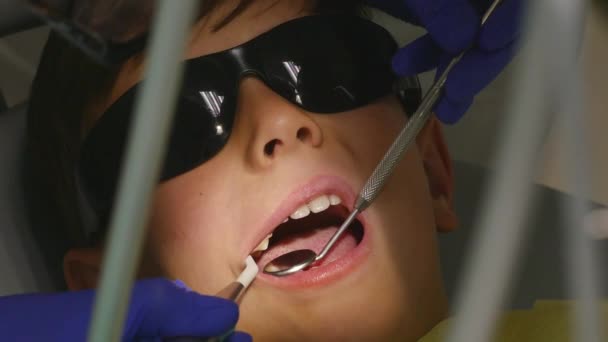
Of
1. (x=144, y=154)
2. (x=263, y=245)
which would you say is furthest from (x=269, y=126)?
(x=144, y=154)

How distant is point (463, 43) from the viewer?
77 centimetres

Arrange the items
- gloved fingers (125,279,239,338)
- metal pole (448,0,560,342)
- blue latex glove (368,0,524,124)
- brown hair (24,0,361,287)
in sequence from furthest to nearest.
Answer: brown hair (24,0,361,287), blue latex glove (368,0,524,124), gloved fingers (125,279,239,338), metal pole (448,0,560,342)

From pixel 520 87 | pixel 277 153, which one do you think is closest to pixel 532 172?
pixel 520 87

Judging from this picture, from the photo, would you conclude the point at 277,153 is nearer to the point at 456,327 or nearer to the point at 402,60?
the point at 402,60

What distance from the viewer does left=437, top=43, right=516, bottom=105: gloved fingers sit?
78 centimetres

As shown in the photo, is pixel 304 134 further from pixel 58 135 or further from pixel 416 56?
pixel 58 135

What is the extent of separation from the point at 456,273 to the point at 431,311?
367 millimetres

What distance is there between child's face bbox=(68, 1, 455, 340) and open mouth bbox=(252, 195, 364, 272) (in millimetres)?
11

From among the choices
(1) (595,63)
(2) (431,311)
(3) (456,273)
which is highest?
(1) (595,63)

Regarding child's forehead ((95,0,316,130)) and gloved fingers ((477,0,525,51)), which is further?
child's forehead ((95,0,316,130))

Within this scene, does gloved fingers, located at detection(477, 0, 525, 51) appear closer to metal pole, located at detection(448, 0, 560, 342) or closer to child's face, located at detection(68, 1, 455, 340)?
child's face, located at detection(68, 1, 455, 340)

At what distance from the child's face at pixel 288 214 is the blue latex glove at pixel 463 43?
0.09 m

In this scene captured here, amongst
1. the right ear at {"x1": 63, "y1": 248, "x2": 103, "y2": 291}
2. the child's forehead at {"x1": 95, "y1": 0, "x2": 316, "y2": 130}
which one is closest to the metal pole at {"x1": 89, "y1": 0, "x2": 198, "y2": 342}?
the child's forehead at {"x1": 95, "y1": 0, "x2": 316, "y2": 130}

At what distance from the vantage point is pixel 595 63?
0.97m
